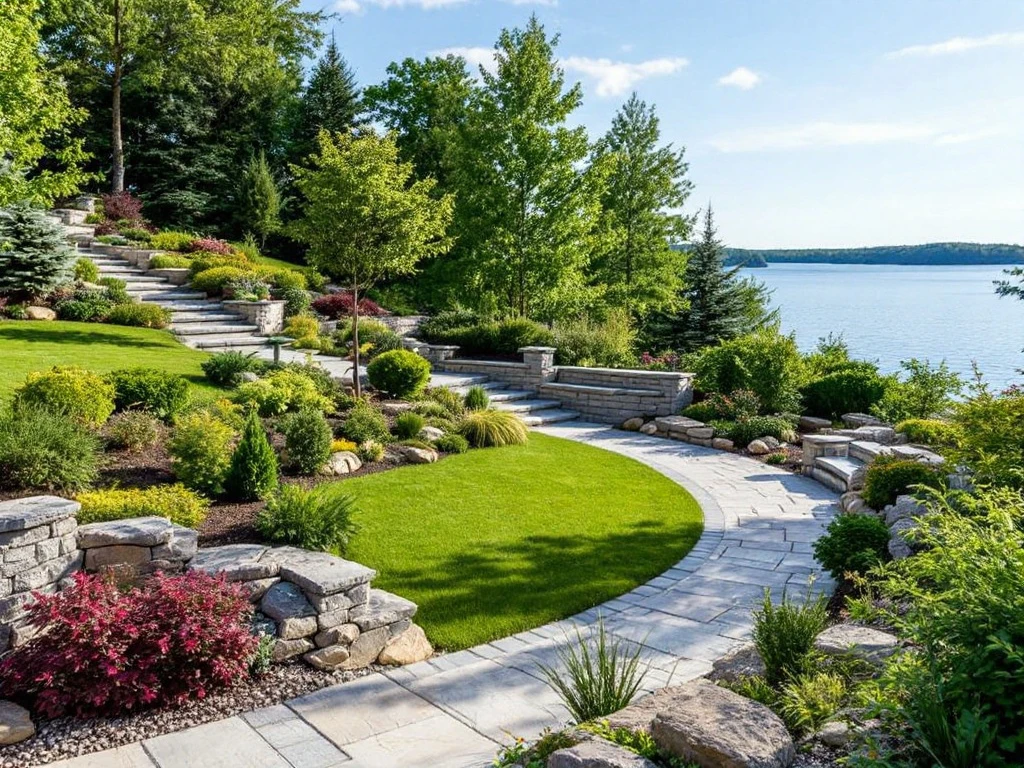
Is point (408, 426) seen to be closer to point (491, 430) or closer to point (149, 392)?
point (491, 430)

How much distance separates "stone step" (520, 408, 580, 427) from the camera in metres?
12.5

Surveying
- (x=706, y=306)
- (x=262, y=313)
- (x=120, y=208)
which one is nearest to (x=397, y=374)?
(x=262, y=313)

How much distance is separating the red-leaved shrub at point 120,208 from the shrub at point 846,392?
861 inches

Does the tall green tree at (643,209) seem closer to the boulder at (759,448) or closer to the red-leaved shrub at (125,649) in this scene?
the boulder at (759,448)

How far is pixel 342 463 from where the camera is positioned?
8117 mm

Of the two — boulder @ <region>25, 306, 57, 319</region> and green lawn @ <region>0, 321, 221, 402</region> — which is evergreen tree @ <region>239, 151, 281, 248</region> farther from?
green lawn @ <region>0, 321, 221, 402</region>

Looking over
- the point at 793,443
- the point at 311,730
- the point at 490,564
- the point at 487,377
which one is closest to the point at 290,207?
the point at 487,377

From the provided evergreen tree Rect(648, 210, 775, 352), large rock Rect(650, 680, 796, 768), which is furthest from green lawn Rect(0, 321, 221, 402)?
evergreen tree Rect(648, 210, 775, 352)

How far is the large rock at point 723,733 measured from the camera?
102 inches

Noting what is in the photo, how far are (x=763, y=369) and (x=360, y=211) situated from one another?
7.41 m

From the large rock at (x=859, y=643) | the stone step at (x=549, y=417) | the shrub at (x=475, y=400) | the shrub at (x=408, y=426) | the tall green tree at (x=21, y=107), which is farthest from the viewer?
the stone step at (x=549, y=417)

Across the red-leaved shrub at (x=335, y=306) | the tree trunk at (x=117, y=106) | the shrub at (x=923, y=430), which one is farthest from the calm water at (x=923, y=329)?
the tree trunk at (x=117, y=106)

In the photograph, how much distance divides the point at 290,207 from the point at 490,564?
26008 mm

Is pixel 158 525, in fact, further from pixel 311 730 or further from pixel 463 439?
pixel 463 439
